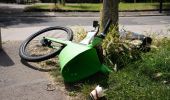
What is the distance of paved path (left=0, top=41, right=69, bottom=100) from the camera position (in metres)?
5.55

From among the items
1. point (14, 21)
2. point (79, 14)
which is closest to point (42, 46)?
point (14, 21)

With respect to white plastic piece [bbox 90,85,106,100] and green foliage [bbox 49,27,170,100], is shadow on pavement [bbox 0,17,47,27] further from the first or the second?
white plastic piece [bbox 90,85,106,100]

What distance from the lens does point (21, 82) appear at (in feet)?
20.3

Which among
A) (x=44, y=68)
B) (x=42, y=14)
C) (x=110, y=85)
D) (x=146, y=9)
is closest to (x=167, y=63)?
(x=110, y=85)

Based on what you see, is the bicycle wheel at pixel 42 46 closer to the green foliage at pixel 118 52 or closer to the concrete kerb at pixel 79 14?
the green foliage at pixel 118 52

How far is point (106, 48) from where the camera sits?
7.00 m

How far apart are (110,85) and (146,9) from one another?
16.4m

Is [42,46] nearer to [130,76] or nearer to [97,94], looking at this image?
[130,76]

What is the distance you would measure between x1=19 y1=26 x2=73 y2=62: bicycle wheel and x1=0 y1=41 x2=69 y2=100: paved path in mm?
215

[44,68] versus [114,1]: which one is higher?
[114,1]

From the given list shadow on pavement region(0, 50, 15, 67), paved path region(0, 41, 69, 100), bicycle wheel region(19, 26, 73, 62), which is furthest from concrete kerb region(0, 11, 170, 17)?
paved path region(0, 41, 69, 100)

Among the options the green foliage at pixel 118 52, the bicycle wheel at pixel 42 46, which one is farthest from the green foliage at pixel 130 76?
the bicycle wheel at pixel 42 46

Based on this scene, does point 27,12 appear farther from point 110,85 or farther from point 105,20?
point 110,85

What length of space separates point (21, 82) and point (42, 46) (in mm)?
2101
